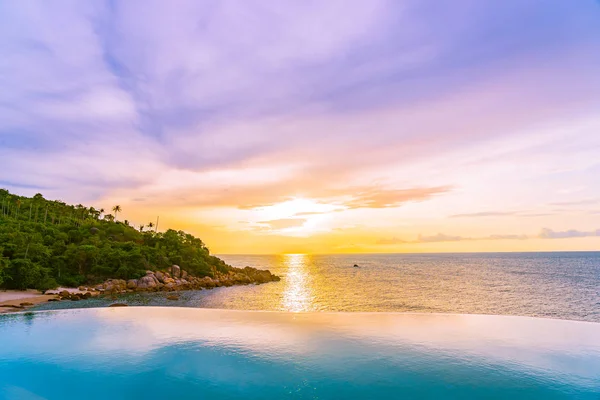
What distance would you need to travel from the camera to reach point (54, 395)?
942 centimetres

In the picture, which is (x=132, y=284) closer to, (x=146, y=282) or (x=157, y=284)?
(x=146, y=282)

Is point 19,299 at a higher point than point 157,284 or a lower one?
higher

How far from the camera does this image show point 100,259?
1535 inches

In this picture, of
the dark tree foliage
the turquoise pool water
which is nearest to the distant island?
the dark tree foliage

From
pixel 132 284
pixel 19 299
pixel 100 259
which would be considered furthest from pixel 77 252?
pixel 19 299

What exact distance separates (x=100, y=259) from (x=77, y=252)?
2444 mm

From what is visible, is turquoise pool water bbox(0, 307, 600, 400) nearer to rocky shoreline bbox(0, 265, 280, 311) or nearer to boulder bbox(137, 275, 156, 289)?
rocky shoreline bbox(0, 265, 280, 311)

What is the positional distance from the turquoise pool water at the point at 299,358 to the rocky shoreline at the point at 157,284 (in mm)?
14431

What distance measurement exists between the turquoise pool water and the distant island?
19362mm

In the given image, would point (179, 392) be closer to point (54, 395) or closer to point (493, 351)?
point (54, 395)

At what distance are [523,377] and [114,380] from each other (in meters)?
12.2

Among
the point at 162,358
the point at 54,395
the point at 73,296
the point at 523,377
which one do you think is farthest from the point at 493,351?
the point at 73,296

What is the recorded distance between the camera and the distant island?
3206cm

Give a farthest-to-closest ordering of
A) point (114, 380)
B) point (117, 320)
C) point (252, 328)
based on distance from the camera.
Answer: point (117, 320)
point (252, 328)
point (114, 380)
